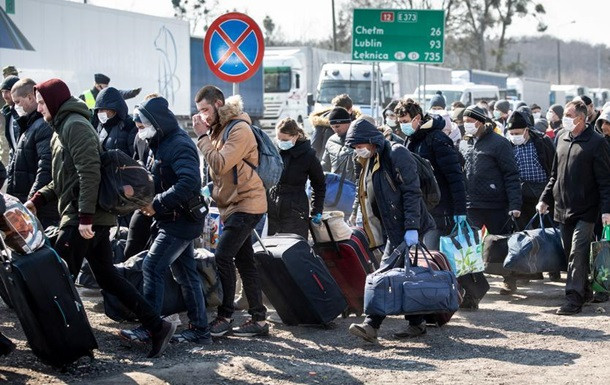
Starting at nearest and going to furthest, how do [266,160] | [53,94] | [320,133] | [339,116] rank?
1. [53,94]
2. [266,160]
3. [339,116]
4. [320,133]

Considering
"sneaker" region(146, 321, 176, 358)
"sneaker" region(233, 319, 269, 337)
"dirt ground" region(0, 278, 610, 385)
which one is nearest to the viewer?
"dirt ground" region(0, 278, 610, 385)

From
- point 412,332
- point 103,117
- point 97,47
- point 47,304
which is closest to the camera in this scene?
point 47,304

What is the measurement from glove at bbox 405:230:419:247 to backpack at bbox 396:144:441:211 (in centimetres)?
60

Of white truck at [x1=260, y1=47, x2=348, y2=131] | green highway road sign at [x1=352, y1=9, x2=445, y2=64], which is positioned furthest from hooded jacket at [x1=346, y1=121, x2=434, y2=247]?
white truck at [x1=260, y1=47, x2=348, y2=131]

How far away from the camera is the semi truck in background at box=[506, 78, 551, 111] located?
193ft

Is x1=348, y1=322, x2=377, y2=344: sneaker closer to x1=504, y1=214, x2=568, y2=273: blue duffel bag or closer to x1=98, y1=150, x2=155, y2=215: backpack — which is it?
x1=98, y1=150, x2=155, y2=215: backpack

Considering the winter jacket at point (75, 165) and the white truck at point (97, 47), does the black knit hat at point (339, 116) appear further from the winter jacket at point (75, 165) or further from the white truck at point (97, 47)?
the white truck at point (97, 47)

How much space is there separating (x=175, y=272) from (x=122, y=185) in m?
1.18

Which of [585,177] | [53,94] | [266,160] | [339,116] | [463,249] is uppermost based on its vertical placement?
[53,94]

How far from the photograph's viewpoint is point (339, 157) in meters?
12.6

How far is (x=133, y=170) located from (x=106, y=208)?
1.01 feet

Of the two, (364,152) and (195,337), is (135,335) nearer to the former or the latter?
(195,337)

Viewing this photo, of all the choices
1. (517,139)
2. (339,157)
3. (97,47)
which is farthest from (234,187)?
(97,47)

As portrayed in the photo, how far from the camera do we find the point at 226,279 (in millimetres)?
8859
